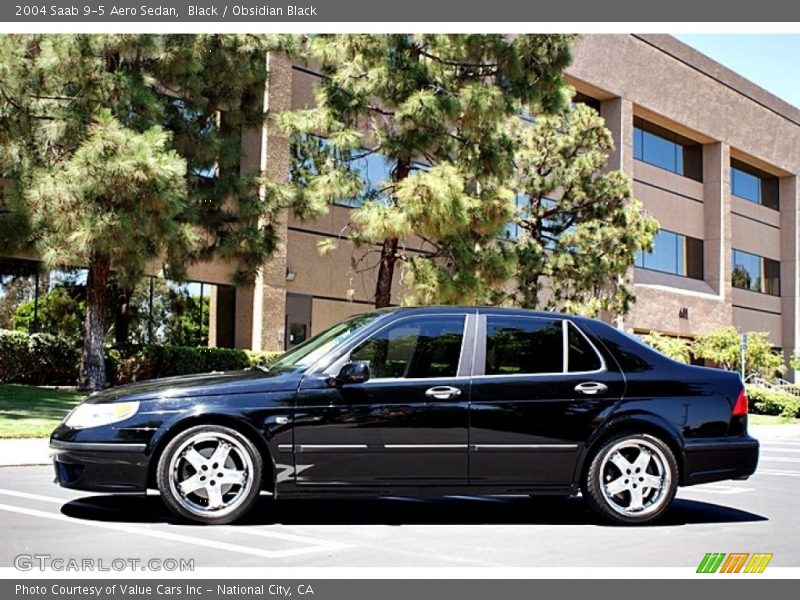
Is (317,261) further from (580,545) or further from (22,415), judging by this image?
(580,545)

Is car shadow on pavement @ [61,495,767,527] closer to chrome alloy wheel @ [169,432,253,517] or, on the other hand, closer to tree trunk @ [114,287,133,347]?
chrome alloy wheel @ [169,432,253,517]

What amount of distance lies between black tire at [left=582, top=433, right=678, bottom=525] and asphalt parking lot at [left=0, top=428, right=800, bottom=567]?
146 mm

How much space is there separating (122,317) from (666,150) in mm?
27725

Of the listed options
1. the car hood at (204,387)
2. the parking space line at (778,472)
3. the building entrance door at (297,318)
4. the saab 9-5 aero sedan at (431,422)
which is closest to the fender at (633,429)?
the saab 9-5 aero sedan at (431,422)

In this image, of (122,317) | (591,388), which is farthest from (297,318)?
(591,388)

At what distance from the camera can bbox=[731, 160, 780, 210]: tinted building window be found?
5028 cm

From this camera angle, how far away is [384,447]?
7359 millimetres

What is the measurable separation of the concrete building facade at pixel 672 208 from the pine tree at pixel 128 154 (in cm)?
472

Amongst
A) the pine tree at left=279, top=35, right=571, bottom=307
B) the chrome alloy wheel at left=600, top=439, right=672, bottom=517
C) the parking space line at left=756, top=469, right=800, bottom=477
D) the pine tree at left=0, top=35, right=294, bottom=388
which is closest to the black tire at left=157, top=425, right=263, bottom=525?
the chrome alloy wheel at left=600, top=439, right=672, bottom=517

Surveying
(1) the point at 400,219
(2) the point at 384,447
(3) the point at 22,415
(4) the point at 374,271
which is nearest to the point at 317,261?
(4) the point at 374,271

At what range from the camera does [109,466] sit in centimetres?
705

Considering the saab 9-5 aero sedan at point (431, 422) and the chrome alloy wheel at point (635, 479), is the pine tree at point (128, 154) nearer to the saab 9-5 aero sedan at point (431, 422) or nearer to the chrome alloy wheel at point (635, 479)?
the saab 9-5 aero sedan at point (431, 422)

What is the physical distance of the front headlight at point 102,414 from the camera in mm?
7156

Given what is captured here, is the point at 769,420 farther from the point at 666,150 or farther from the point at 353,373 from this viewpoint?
the point at 353,373
